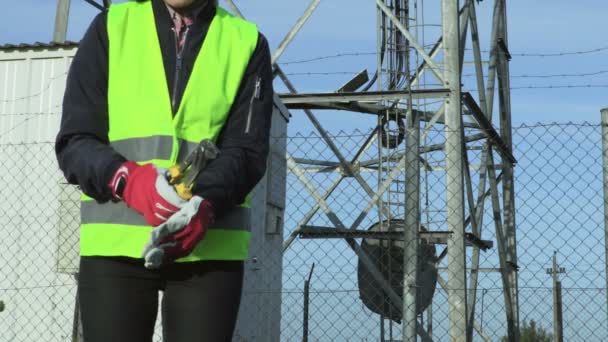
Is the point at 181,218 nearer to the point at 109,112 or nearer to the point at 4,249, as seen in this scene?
the point at 109,112

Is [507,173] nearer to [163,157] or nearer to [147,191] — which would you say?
[163,157]

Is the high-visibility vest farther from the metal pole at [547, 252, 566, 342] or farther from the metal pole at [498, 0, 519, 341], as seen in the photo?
the metal pole at [498, 0, 519, 341]

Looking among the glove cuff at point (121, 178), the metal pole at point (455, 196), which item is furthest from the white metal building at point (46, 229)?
the glove cuff at point (121, 178)

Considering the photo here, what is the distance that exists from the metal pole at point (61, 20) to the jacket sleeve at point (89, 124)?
9978 millimetres

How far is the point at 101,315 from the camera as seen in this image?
2113mm

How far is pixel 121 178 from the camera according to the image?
6.89 feet

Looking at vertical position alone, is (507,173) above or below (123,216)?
above

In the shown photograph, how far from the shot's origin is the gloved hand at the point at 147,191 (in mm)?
2012

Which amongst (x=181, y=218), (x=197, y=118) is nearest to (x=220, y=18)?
(x=197, y=118)

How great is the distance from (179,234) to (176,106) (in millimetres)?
387

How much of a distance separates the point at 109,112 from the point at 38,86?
8737mm

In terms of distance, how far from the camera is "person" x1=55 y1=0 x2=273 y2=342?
6.91 ft

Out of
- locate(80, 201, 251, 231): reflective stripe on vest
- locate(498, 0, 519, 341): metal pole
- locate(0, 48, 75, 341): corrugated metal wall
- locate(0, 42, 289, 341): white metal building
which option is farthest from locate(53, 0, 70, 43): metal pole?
locate(80, 201, 251, 231): reflective stripe on vest

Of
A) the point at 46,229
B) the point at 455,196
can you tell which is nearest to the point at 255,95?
the point at 455,196
